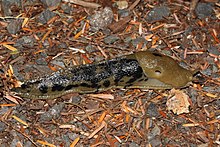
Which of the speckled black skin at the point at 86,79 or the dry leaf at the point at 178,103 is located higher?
the speckled black skin at the point at 86,79

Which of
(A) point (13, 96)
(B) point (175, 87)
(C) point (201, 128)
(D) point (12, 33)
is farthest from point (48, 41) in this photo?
(C) point (201, 128)

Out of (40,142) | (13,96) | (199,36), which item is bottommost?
(40,142)

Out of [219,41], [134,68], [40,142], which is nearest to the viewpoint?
[40,142]

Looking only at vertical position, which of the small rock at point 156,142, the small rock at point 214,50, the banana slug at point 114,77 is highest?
the small rock at point 214,50

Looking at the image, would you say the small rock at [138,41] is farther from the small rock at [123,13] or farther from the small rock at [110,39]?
the small rock at [123,13]

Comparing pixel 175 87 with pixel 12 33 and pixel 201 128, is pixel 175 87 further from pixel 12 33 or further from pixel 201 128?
pixel 12 33

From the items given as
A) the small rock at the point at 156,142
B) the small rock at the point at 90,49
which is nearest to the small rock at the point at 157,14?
the small rock at the point at 90,49
